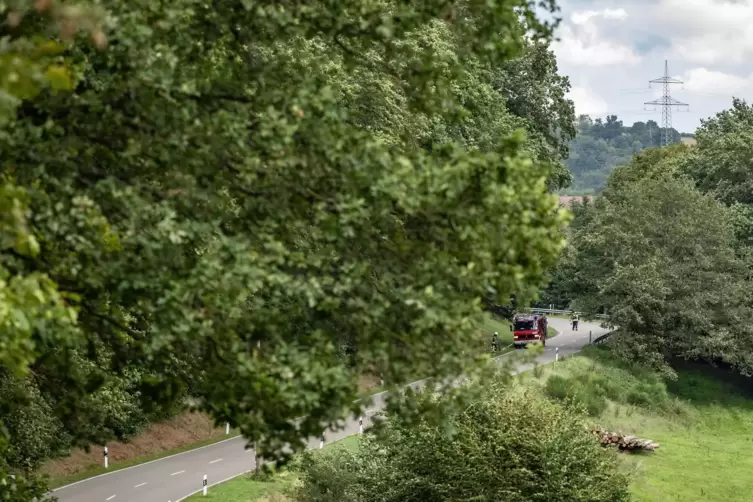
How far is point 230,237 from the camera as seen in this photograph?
898cm

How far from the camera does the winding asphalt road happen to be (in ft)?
87.6

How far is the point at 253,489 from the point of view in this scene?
27.3m

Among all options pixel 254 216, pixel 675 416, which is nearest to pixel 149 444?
pixel 675 416

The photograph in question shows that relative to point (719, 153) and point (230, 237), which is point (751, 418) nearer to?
point (719, 153)

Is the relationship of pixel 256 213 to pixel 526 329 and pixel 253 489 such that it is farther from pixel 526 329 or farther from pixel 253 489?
pixel 526 329

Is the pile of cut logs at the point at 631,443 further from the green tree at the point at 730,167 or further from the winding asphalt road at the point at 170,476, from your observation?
the green tree at the point at 730,167

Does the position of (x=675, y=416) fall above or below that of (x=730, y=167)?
below

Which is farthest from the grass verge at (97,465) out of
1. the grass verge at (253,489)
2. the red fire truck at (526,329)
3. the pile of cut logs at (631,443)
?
the red fire truck at (526,329)

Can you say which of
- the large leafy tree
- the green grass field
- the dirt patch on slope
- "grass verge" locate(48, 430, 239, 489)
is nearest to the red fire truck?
the large leafy tree

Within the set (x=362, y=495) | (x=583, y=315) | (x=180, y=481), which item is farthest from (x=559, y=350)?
(x=362, y=495)

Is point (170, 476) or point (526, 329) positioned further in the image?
point (526, 329)

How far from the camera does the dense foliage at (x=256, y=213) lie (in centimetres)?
859

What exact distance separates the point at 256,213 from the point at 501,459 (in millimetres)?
10887

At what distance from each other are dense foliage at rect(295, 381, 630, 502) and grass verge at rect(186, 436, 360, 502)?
5458 millimetres
